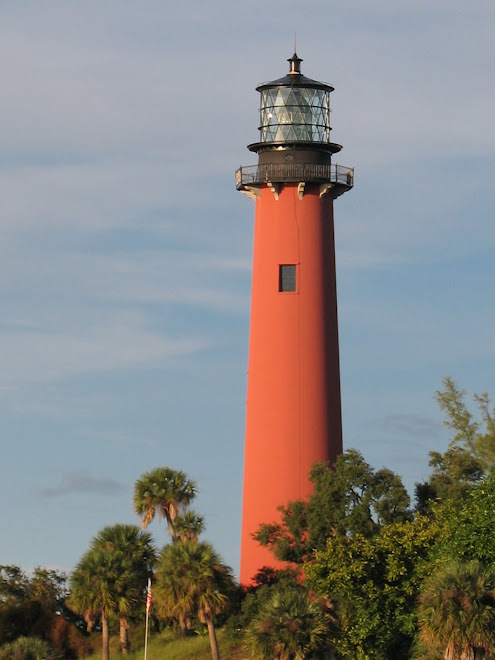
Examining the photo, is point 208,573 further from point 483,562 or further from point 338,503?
point 483,562

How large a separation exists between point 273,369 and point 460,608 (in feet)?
68.2

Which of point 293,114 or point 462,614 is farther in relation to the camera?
point 293,114

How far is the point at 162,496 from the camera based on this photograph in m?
73.2

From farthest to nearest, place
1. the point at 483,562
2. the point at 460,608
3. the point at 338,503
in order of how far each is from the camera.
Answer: the point at 338,503 < the point at 483,562 < the point at 460,608

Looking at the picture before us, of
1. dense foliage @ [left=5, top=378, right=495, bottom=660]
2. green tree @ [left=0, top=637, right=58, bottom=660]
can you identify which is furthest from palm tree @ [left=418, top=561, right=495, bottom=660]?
green tree @ [left=0, top=637, right=58, bottom=660]

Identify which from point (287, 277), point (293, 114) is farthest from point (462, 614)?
point (293, 114)

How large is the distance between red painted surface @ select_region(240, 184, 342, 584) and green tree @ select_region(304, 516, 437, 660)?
6204 millimetres

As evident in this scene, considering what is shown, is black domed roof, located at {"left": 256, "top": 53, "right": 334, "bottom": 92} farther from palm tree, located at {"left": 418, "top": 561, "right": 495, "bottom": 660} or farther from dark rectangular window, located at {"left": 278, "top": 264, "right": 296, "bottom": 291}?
palm tree, located at {"left": 418, "top": 561, "right": 495, "bottom": 660}

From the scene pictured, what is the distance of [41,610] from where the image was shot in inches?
2918

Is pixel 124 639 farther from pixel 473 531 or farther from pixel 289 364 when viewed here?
pixel 473 531

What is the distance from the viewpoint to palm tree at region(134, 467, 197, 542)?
7319 cm

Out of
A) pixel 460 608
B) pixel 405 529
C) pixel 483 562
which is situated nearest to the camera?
pixel 460 608

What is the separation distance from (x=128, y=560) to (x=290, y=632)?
13128mm

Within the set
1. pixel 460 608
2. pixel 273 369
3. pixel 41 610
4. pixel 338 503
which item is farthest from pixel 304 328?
pixel 460 608
